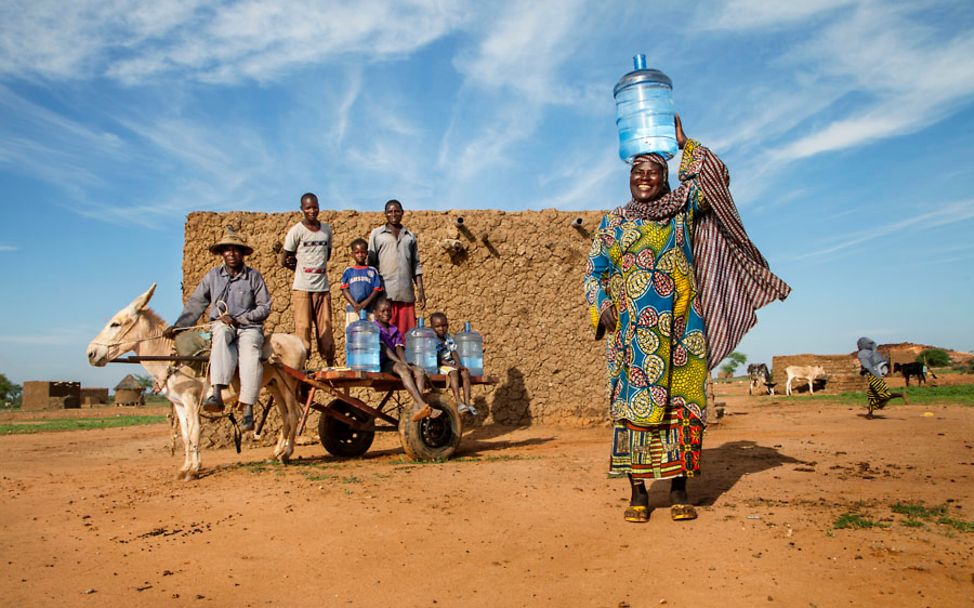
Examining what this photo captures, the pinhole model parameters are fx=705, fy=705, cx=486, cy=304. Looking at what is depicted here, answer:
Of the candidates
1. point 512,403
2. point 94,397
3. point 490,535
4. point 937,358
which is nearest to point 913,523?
point 490,535

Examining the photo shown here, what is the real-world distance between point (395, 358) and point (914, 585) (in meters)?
5.11

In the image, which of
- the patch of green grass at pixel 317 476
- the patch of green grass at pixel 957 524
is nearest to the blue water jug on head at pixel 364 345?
the patch of green grass at pixel 317 476

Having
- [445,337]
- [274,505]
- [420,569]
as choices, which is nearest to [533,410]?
[445,337]

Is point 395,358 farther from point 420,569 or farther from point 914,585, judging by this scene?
point 914,585

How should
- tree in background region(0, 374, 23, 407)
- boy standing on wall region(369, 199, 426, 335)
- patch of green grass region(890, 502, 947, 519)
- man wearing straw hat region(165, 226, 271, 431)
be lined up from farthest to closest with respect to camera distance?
tree in background region(0, 374, 23, 407)
boy standing on wall region(369, 199, 426, 335)
man wearing straw hat region(165, 226, 271, 431)
patch of green grass region(890, 502, 947, 519)

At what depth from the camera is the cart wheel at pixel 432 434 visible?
718cm

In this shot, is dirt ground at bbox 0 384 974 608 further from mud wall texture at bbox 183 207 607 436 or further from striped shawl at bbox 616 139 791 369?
mud wall texture at bbox 183 207 607 436

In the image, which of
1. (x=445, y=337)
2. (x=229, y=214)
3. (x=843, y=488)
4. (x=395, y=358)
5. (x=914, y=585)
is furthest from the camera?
(x=229, y=214)

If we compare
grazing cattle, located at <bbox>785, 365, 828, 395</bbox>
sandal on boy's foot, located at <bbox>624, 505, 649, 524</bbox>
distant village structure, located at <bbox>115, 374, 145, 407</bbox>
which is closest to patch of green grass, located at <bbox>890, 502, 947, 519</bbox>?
sandal on boy's foot, located at <bbox>624, 505, 649, 524</bbox>

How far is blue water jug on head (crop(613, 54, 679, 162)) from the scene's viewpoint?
494cm

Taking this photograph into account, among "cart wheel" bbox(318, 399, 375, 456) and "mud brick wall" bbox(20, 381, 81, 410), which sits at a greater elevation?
"mud brick wall" bbox(20, 381, 81, 410)

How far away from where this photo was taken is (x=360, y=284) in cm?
800

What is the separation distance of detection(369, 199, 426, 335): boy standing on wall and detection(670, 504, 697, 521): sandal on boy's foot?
467 cm

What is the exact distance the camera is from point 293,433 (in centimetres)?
743
